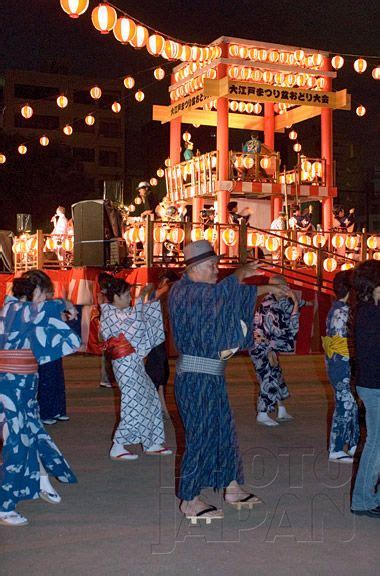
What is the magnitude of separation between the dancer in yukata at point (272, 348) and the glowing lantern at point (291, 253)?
877cm

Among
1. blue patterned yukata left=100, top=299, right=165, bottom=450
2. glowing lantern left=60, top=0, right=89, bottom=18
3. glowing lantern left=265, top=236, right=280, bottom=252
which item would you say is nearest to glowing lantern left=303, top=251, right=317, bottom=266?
glowing lantern left=265, top=236, right=280, bottom=252

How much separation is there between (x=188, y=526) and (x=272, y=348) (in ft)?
12.9

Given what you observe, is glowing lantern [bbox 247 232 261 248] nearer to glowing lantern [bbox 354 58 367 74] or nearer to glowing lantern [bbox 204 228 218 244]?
glowing lantern [bbox 204 228 218 244]

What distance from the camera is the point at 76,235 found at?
16734 mm

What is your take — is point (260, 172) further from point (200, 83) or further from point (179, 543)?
point (179, 543)

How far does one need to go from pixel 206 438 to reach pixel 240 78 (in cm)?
1507

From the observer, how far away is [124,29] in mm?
13336

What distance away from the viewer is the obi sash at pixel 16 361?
4.86 m

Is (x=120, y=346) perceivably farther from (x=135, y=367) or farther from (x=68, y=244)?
(x=68, y=244)

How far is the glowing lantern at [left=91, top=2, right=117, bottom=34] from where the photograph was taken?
12.6 meters

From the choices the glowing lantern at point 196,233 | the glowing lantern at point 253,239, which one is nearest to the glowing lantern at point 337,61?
the glowing lantern at point 253,239

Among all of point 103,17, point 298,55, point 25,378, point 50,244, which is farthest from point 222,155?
point 25,378

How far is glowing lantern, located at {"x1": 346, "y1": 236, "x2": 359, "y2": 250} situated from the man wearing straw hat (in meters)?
14.5

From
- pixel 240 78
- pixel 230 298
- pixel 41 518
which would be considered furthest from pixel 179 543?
pixel 240 78
